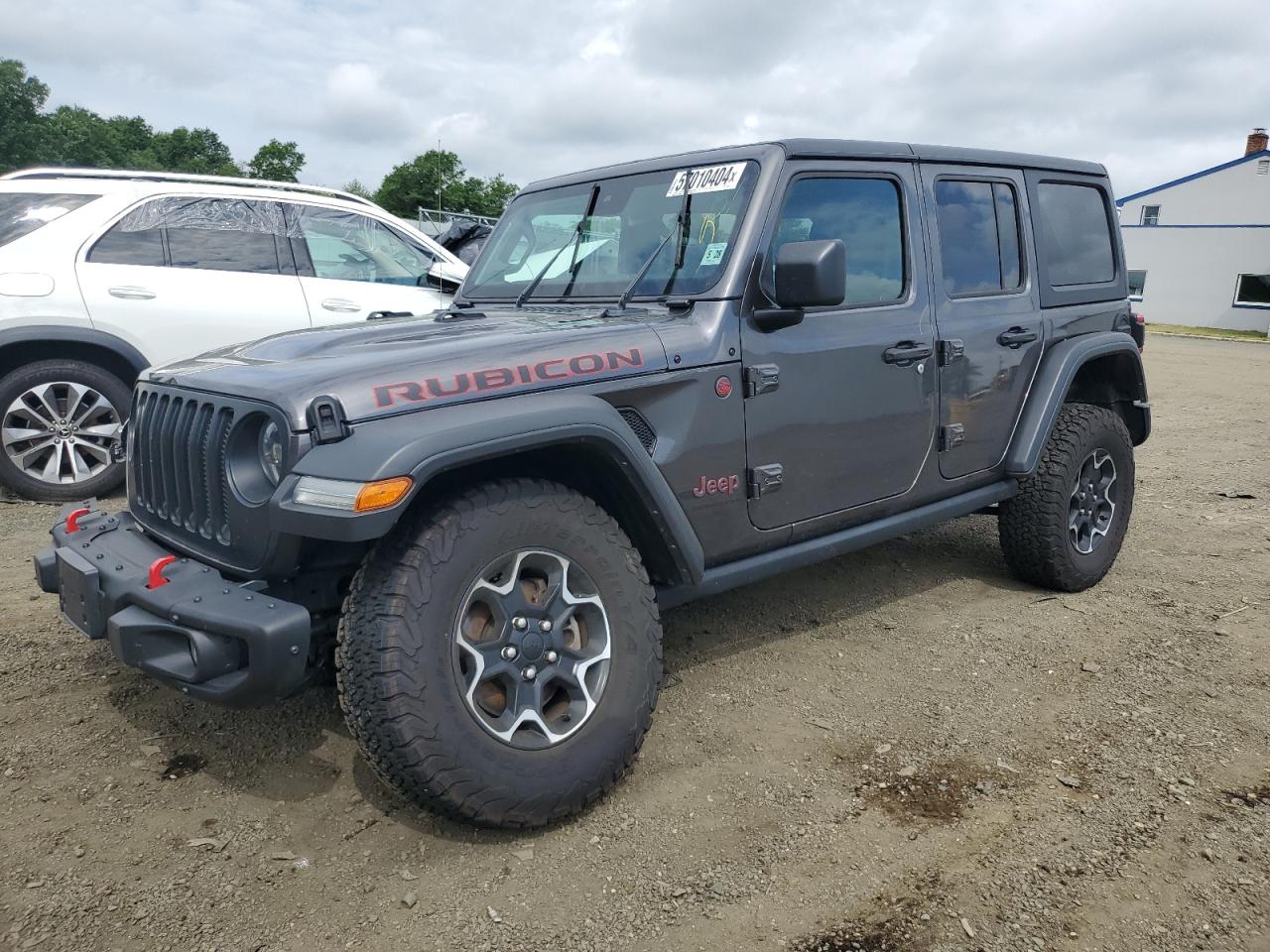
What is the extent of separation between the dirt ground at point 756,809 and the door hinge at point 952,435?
32.3 inches

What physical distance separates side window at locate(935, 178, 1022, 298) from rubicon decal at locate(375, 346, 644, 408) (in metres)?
1.71

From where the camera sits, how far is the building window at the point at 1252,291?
106 feet

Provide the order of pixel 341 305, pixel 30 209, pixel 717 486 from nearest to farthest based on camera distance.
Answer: pixel 717 486
pixel 30 209
pixel 341 305

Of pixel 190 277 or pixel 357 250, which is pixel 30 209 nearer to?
pixel 190 277

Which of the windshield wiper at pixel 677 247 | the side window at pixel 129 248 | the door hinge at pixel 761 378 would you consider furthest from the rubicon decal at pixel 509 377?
the side window at pixel 129 248

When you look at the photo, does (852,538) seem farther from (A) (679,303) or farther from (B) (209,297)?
(B) (209,297)

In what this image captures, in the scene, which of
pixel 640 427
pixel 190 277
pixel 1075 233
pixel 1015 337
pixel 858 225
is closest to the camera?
pixel 640 427

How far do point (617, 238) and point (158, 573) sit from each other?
6.31 ft

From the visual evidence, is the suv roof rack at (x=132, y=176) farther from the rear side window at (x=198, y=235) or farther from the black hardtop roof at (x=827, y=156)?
the black hardtop roof at (x=827, y=156)

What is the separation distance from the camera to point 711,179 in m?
3.33

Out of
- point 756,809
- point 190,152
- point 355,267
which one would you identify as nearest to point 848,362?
point 756,809

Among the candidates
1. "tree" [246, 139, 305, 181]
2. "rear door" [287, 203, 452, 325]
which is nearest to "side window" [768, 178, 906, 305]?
"rear door" [287, 203, 452, 325]

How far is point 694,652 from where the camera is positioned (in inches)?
151

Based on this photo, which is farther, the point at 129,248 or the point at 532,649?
the point at 129,248
